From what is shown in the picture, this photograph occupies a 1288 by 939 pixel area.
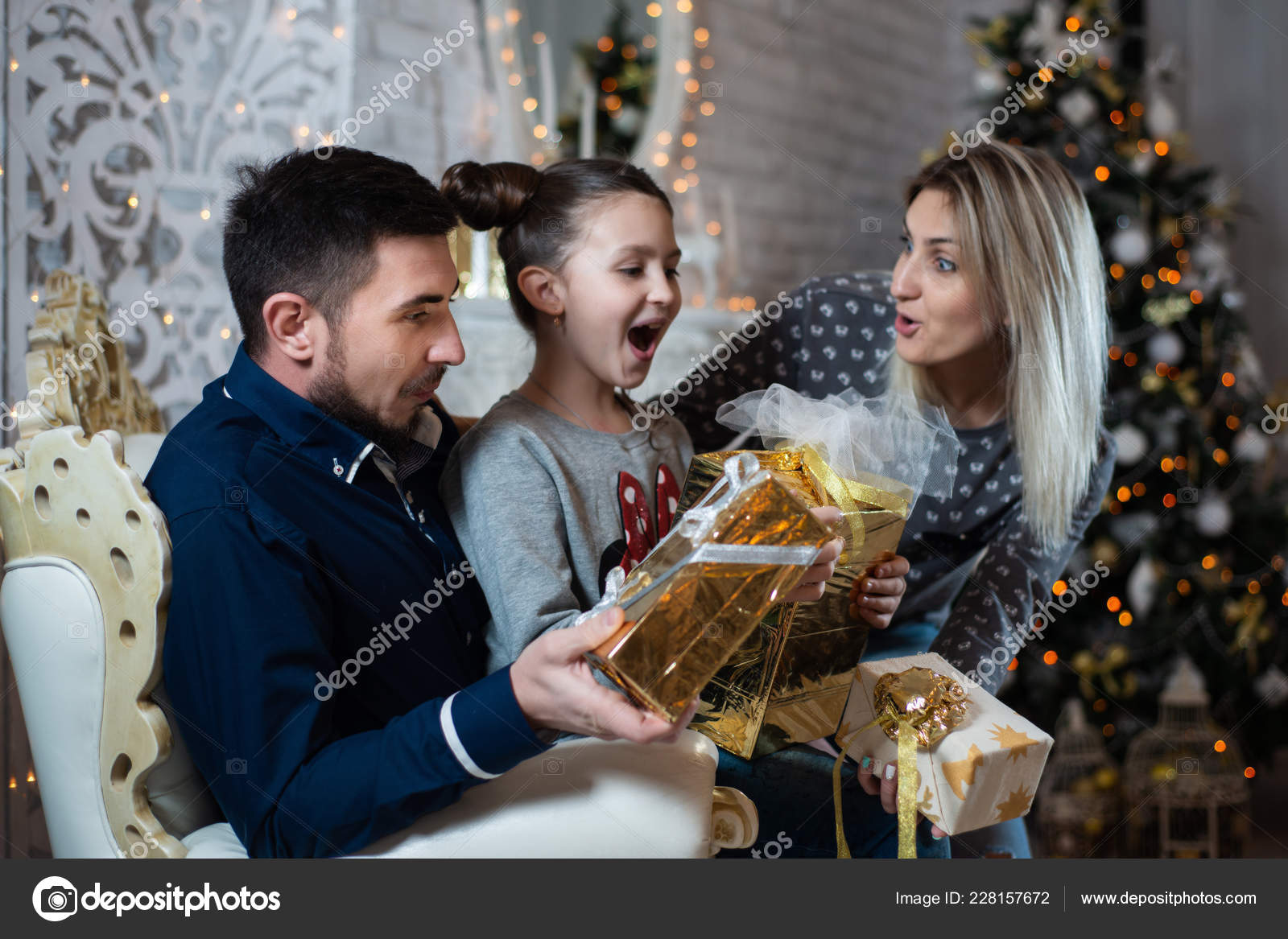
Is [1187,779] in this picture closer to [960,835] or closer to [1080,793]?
[1080,793]

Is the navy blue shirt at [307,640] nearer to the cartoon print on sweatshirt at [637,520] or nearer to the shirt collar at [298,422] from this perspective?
the shirt collar at [298,422]

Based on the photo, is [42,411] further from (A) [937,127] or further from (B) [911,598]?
(A) [937,127]

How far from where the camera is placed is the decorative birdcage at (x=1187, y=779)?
295 cm

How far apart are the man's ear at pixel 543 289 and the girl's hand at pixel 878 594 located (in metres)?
0.56

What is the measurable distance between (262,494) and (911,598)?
1.12m

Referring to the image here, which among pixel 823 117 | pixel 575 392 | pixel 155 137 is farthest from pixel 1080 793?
pixel 155 137

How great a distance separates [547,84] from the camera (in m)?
3.10

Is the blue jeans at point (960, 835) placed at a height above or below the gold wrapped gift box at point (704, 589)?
below

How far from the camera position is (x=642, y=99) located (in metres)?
3.37

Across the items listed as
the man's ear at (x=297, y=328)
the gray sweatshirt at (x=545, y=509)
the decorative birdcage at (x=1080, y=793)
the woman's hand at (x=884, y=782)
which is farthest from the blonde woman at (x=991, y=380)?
the decorative birdcage at (x=1080, y=793)

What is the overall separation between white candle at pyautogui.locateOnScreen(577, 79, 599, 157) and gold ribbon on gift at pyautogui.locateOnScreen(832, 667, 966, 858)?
235cm

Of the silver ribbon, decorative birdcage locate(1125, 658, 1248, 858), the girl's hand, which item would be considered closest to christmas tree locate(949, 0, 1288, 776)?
decorative birdcage locate(1125, 658, 1248, 858)

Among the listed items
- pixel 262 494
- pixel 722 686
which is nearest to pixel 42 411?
pixel 262 494

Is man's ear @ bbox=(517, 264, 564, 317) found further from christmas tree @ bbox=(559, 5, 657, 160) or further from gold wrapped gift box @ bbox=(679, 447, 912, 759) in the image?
christmas tree @ bbox=(559, 5, 657, 160)
